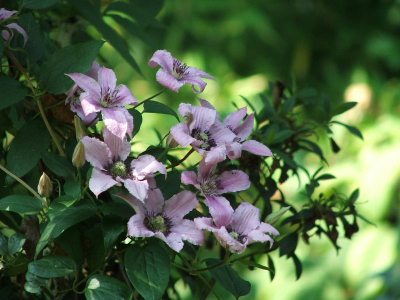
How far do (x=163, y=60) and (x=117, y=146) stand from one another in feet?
0.29

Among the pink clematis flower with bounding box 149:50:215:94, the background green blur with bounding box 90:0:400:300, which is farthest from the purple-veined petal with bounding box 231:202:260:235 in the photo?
the background green blur with bounding box 90:0:400:300

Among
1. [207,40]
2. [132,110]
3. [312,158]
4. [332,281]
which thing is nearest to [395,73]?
[312,158]

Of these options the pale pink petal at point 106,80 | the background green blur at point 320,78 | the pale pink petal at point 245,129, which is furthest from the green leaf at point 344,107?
the background green blur at point 320,78

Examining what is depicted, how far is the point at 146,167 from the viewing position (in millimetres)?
408

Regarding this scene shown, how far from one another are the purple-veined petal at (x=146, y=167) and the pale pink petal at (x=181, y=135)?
3 cm

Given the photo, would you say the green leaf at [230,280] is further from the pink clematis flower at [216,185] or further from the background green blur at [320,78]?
the background green blur at [320,78]

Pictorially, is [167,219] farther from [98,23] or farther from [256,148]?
[98,23]

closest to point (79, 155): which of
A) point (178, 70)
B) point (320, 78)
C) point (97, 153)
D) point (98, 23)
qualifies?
point (97, 153)

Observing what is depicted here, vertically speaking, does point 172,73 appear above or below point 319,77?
above

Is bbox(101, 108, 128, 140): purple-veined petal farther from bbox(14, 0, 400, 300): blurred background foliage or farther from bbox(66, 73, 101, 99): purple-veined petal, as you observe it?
bbox(14, 0, 400, 300): blurred background foliage

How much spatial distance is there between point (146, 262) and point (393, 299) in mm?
938

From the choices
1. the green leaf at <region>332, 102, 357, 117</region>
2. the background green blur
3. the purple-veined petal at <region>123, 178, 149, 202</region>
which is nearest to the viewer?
the purple-veined petal at <region>123, 178, 149, 202</region>

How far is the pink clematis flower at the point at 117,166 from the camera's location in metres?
0.39

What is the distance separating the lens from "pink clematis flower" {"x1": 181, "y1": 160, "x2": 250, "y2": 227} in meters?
0.43
